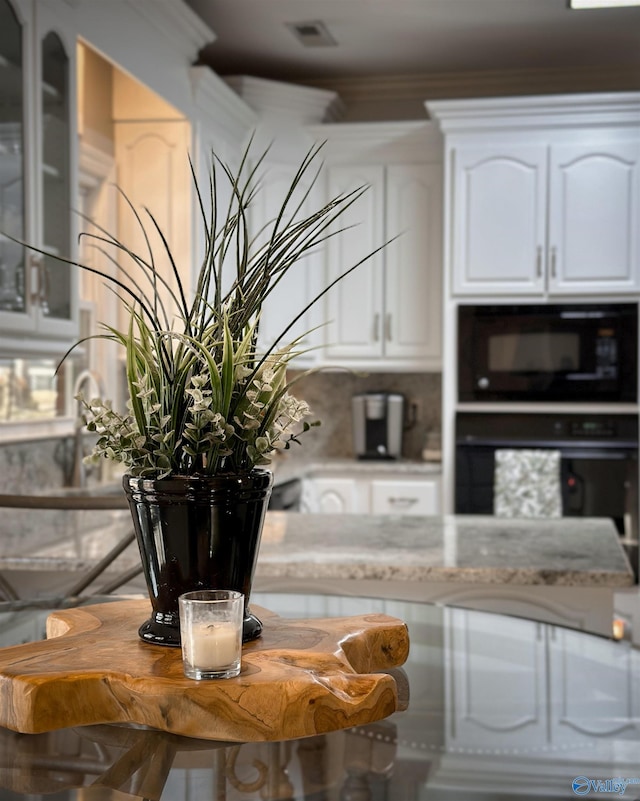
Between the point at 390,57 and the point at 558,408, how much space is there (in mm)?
1816

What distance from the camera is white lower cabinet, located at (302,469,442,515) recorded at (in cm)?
441

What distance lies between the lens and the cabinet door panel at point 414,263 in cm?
456

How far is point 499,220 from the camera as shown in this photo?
14.0ft

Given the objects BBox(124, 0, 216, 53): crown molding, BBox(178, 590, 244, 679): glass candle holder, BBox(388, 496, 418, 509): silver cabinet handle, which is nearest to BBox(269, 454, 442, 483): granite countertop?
BBox(388, 496, 418, 509): silver cabinet handle

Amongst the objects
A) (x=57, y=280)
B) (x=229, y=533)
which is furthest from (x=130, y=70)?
(x=229, y=533)

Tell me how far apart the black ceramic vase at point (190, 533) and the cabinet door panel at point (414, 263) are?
11.8 ft

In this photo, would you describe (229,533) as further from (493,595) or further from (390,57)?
(390,57)

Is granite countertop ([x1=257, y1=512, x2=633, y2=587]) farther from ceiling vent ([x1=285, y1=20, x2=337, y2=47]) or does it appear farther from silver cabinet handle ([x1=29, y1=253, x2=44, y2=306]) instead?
ceiling vent ([x1=285, y1=20, x2=337, y2=47])

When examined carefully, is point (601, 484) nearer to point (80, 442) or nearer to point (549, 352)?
point (549, 352)

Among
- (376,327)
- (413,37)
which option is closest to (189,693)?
(376,327)

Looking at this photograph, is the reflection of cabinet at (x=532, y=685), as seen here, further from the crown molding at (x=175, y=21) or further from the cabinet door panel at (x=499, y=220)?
the cabinet door panel at (x=499, y=220)

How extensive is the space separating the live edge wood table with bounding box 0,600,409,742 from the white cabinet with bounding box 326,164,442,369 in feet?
11.9

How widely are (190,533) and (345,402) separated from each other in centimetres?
412
